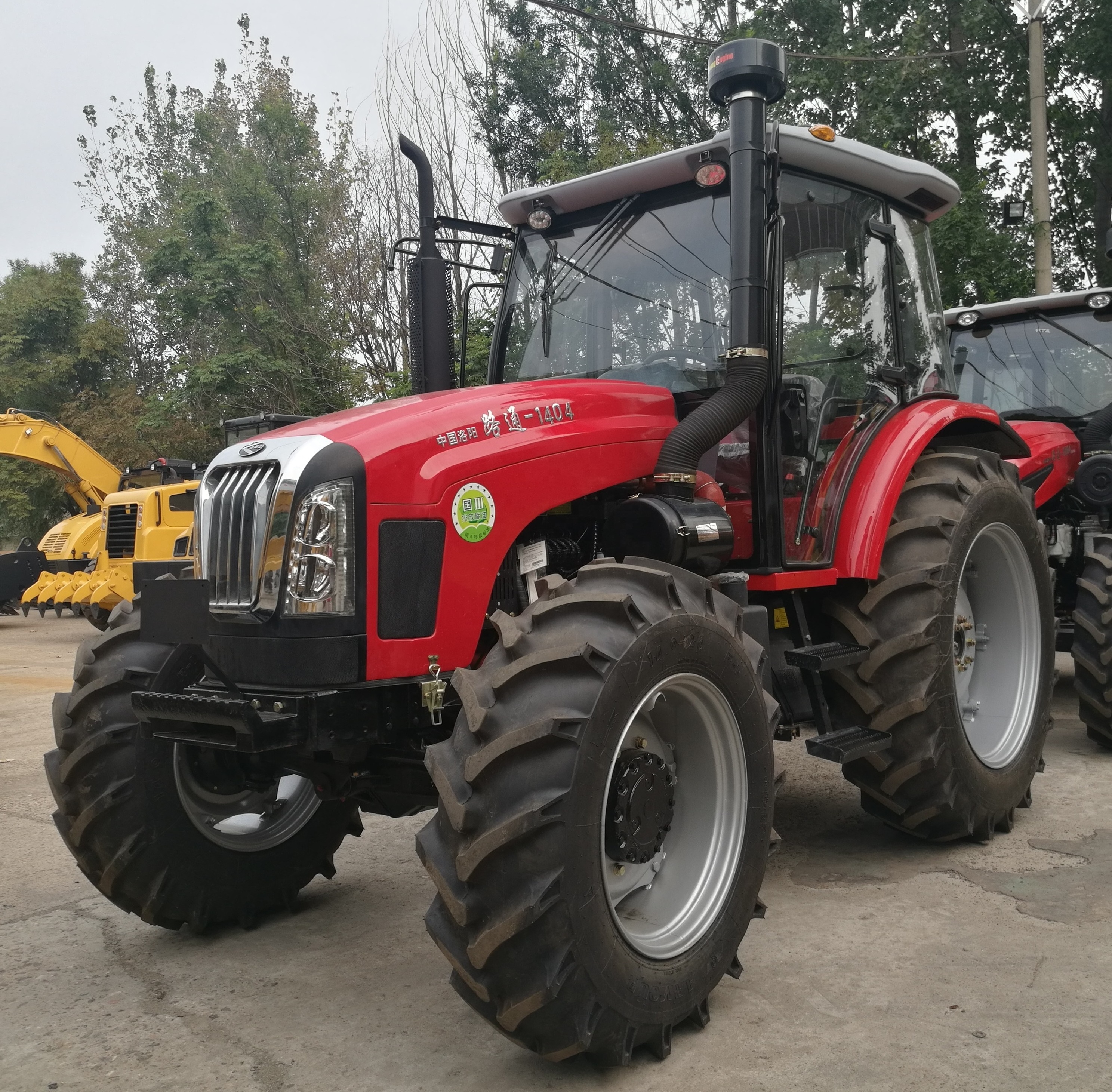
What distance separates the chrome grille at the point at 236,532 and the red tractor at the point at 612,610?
13 mm

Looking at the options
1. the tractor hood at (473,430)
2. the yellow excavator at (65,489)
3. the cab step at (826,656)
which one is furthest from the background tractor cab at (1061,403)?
the yellow excavator at (65,489)

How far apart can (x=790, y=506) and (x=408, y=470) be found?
1.68 metres

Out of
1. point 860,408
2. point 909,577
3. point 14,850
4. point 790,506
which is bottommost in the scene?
point 14,850

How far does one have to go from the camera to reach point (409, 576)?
10.7 feet

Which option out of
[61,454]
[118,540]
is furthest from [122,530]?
[61,454]

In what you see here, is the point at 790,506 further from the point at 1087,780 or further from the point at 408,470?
the point at 1087,780

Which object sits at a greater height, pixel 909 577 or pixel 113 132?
pixel 113 132

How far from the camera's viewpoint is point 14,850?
525cm

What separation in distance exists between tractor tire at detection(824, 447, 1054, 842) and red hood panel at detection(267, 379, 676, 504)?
1.15 metres

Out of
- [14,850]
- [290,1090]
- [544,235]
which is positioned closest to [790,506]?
[544,235]

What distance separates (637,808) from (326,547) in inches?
44.2

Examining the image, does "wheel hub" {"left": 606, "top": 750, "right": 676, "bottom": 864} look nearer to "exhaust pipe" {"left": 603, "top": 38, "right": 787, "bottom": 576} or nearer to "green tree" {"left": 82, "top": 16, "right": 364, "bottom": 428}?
"exhaust pipe" {"left": 603, "top": 38, "right": 787, "bottom": 576}

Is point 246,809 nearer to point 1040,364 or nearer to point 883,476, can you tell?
point 883,476

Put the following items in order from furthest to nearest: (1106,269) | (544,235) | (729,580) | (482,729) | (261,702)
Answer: (1106,269)
(544,235)
(729,580)
(261,702)
(482,729)
